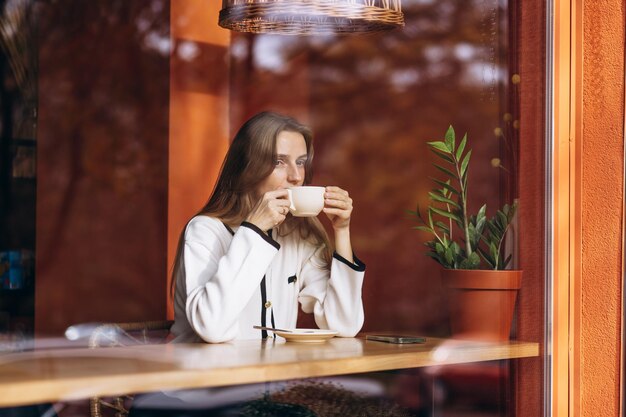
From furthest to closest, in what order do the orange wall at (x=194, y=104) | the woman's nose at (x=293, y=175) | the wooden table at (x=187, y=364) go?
the orange wall at (x=194, y=104), the woman's nose at (x=293, y=175), the wooden table at (x=187, y=364)

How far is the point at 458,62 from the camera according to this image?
198cm

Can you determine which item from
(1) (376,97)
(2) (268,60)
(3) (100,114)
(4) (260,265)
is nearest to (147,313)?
(3) (100,114)

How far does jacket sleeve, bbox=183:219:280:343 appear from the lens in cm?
152

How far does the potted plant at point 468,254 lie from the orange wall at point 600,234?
0.59 feet

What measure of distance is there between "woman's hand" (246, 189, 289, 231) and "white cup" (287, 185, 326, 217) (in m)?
0.03

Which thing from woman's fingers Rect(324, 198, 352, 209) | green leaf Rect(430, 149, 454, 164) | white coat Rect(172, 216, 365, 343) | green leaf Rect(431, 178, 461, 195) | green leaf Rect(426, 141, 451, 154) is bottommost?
white coat Rect(172, 216, 365, 343)

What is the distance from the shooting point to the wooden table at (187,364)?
1005 mm

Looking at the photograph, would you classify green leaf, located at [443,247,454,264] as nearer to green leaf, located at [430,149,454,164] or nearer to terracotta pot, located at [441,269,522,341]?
terracotta pot, located at [441,269,522,341]

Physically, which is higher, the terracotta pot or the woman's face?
the woman's face

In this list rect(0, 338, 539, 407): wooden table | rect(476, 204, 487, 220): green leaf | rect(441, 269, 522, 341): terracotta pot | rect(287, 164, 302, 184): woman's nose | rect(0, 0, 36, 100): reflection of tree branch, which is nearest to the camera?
rect(0, 338, 539, 407): wooden table

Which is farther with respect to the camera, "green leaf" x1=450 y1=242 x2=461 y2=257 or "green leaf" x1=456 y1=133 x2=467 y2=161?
"green leaf" x1=456 y1=133 x2=467 y2=161

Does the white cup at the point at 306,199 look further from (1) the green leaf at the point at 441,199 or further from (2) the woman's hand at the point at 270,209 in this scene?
(1) the green leaf at the point at 441,199

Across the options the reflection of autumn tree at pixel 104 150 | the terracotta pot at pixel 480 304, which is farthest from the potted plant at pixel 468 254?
the reflection of autumn tree at pixel 104 150

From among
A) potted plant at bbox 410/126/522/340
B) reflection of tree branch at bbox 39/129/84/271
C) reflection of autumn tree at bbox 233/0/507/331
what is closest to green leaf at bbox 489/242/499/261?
potted plant at bbox 410/126/522/340
